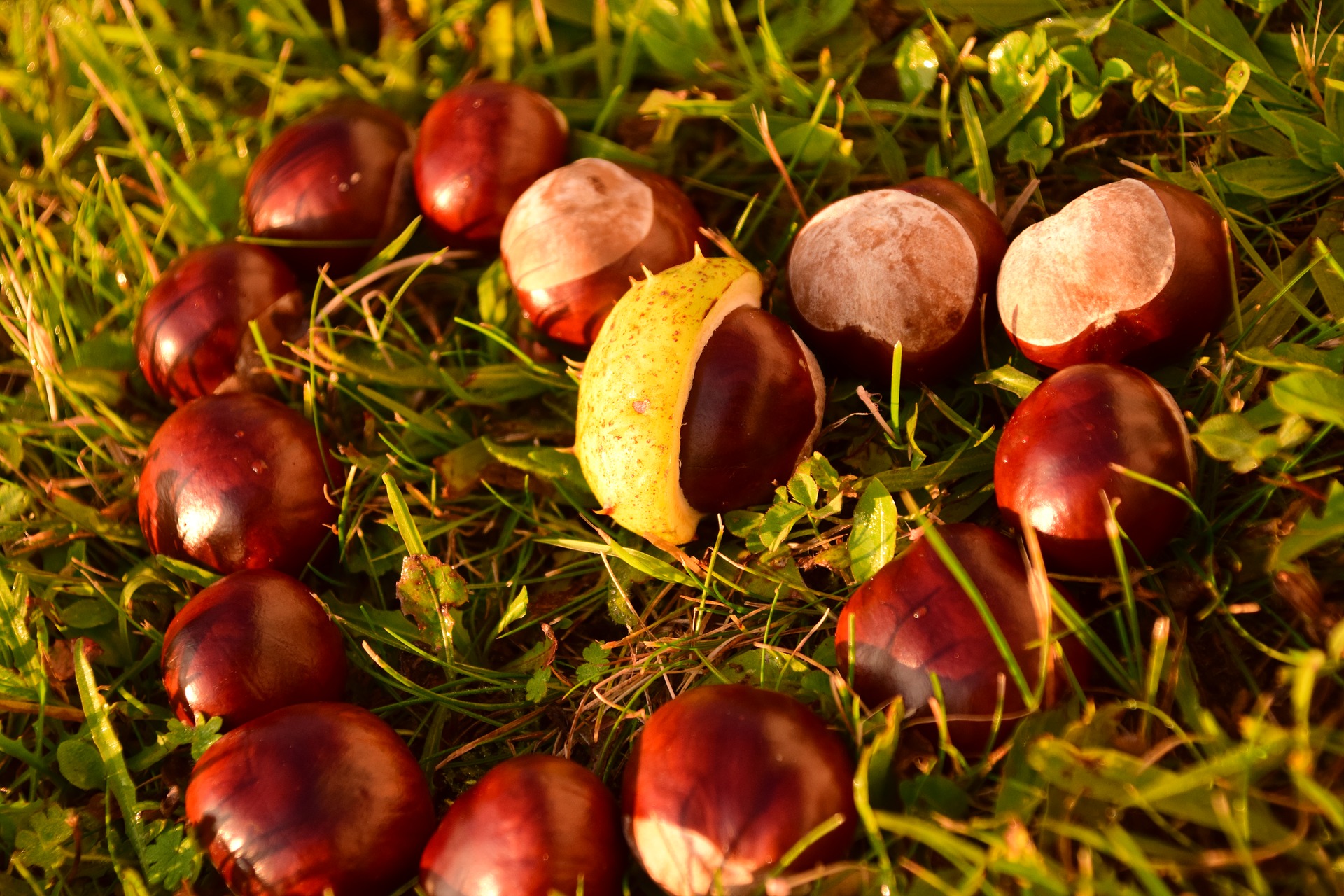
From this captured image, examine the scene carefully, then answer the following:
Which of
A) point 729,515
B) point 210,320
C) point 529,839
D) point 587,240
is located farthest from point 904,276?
point 210,320

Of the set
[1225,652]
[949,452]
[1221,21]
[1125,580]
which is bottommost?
[1225,652]

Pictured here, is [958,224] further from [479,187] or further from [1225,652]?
[479,187]

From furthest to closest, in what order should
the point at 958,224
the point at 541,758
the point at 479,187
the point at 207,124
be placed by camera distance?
the point at 207,124 < the point at 479,187 < the point at 958,224 < the point at 541,758

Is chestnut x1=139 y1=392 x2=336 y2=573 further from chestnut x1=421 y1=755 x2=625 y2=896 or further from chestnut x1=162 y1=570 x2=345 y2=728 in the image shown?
chestnut x1=421 y1=755 x2=625 y2=896

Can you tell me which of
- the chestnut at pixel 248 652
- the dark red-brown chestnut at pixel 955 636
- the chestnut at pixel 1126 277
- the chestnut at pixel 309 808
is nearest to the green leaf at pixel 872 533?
the dark red-brown chestnut at pixel 955 636

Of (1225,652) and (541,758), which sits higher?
(541,758)

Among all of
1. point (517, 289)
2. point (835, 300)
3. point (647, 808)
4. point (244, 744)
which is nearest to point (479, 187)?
point (517, 289)

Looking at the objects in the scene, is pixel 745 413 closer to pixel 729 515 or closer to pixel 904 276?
pixel 729 515
